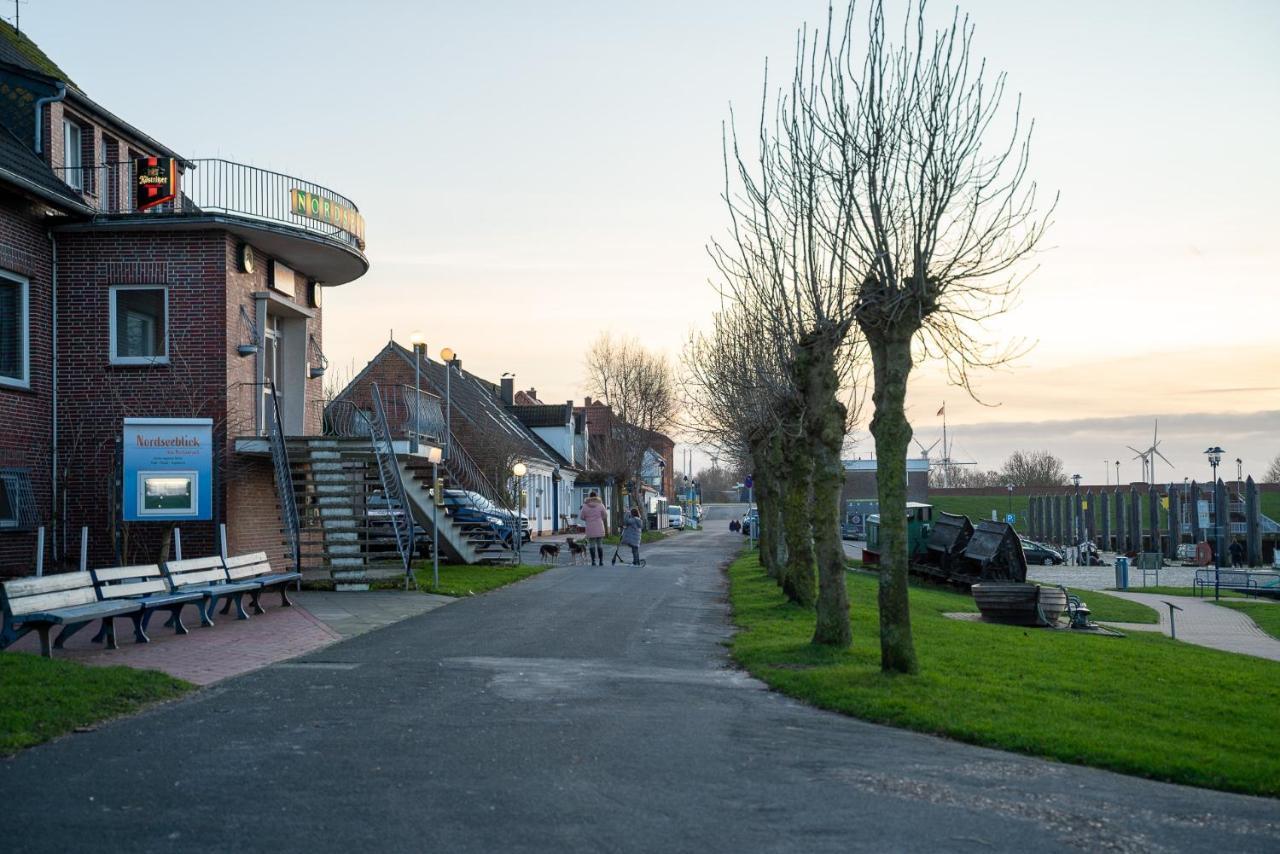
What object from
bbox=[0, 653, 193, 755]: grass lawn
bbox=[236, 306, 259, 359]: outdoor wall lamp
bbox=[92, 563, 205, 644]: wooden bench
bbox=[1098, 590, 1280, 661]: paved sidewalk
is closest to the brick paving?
bbox=[92, 563, 205, 644]: wooden bench

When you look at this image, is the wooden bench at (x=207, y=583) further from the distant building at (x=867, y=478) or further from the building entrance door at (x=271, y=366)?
the distant building at (x=867, y=478)

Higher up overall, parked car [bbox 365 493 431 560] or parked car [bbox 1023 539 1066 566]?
parked car [bbox 365 493 431 560]

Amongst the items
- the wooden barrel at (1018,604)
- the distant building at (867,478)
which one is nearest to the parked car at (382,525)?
the wooden barrel at (1018,604)

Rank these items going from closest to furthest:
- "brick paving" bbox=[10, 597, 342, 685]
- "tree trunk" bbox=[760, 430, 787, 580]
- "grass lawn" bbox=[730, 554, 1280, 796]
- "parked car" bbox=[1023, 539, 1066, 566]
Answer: "grass lawn" bbox=[730, 554, 1280, 796] < "brick paving" bbox=[10, 597, 342, 685] < "tree trunk" bbox=[760, 430, 787, 580] < "parked car" bbox=[1023, 539, 1066, 566]

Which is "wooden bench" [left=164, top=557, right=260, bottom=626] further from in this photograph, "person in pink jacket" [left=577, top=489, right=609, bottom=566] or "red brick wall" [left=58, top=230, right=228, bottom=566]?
"person in pink jacket" [left=577, top=489, right=609, bottom=566]

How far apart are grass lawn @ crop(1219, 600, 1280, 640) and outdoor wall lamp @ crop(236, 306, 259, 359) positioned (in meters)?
19.6

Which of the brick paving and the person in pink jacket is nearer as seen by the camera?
the brick paving

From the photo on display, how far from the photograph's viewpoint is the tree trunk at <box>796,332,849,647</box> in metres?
13.5

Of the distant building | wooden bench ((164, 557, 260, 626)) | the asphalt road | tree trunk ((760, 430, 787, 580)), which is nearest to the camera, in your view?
the asphalt road

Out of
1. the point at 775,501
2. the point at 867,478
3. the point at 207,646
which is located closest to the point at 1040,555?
the point at 775,501

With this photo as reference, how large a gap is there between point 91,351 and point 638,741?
50.8 ft

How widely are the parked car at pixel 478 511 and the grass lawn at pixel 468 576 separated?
7.28 feet

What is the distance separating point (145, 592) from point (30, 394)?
25.4 feet

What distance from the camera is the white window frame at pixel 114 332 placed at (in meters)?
20.2
